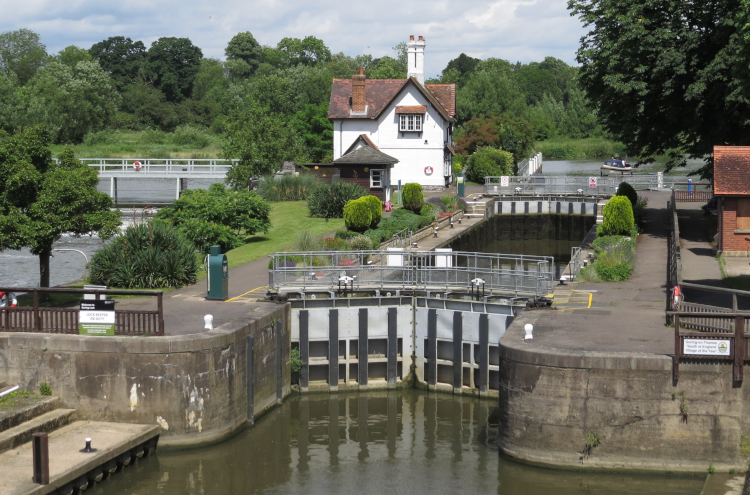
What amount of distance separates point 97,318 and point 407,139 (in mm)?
42821

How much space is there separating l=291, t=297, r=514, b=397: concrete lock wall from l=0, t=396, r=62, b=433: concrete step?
7.83m

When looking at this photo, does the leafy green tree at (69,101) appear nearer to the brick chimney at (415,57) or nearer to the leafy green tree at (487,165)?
the brick chimney at (415,57)

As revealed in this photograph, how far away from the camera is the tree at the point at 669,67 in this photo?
132ft

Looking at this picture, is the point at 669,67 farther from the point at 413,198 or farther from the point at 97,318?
the point at 97,318

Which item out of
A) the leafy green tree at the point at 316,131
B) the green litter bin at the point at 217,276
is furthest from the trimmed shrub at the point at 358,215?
A: the leafy green tree at the point at 316,131

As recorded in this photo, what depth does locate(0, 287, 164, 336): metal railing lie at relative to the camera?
23.7 m

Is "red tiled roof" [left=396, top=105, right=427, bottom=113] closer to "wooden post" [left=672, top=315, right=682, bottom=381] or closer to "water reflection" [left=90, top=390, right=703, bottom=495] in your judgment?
"water reflection" [left=90, top=390, right=703, bottom=495]

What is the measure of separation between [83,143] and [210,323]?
7644 centimetres

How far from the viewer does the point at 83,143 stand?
95062mm

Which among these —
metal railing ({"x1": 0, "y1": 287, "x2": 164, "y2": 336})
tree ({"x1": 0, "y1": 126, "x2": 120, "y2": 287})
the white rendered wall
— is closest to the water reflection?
metal railing ({"x1": 0, "y1": 287, "x2": 164, "y2": 336})

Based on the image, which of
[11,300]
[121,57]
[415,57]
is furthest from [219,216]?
[121,57]

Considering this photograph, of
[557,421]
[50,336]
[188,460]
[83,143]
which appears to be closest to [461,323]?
[557,421]

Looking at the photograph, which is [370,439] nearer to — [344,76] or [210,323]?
[210,323]

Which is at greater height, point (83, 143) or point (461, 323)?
point (83, 143)
